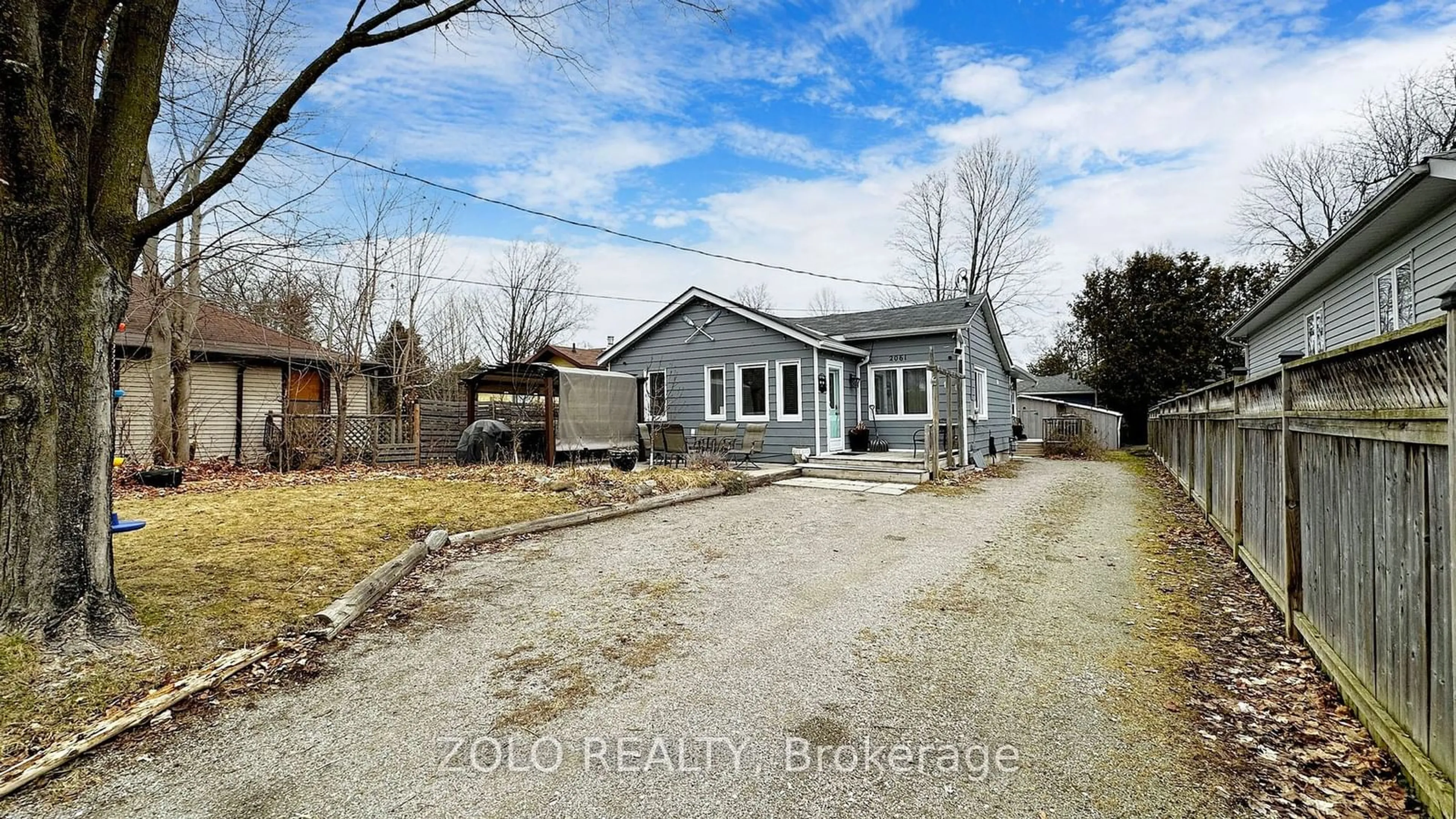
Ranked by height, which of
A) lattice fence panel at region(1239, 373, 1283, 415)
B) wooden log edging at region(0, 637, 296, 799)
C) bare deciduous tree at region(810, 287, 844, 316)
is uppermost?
bare deciduous tree at region(810, 287, 844, 316)

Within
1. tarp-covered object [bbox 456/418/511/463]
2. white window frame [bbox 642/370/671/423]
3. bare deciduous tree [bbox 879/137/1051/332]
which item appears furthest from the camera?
bare deciduous tree [bbox 879/137/1051/332]

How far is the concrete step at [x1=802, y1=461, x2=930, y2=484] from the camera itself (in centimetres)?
1189

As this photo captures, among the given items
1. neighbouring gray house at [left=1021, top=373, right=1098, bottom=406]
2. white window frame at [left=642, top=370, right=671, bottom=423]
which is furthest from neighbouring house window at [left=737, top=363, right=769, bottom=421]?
neighbouring gray house at [left=1021, top=373, right=1098, bottom=406]

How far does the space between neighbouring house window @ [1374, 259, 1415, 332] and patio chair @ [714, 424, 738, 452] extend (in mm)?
10175

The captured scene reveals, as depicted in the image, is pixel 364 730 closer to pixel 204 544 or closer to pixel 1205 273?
pixel 204 544

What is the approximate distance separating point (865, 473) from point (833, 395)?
7.74ft

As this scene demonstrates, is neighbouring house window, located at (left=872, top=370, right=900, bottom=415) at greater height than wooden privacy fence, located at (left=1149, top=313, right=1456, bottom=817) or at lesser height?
greater

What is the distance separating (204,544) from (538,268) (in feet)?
82.2

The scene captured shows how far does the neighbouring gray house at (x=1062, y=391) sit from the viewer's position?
116 feet

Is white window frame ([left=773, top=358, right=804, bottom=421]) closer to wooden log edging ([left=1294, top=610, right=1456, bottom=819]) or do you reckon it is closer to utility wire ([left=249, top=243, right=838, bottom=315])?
utility wire ([left=249, top=243, right=838, bottom=315])

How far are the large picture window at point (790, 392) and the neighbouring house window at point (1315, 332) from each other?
352 inches

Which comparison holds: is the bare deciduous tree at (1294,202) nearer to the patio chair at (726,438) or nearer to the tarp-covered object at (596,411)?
the patio chair at (726,438)

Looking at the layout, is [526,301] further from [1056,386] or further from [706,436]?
[1056,386]

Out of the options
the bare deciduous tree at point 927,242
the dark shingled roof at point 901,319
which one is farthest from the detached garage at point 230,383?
the bare deciduous tree at point 927,242
